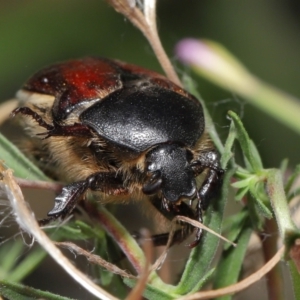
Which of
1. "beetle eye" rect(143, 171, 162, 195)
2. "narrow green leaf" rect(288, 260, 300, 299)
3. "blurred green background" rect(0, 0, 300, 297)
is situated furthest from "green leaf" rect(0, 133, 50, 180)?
"blurred green background" rect(0, 0, 300, 297)

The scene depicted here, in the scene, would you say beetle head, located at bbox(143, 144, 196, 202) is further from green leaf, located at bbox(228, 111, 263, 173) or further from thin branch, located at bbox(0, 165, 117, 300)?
thin branch, located at bbox(0, 165, 117, 300)

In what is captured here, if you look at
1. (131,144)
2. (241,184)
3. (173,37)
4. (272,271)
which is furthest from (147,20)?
(173,37)

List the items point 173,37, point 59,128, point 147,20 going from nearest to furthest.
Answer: point 59,128 < point 147,20 < point 173,37

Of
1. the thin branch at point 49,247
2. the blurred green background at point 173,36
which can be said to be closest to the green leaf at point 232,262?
the thin branch at point 49,247

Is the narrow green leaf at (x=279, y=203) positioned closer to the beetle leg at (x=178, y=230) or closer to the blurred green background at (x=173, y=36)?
the beetle leg at (x=178, y=230)

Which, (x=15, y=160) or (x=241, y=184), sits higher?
(x=15, y=160)

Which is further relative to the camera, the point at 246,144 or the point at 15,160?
the point at 15,160

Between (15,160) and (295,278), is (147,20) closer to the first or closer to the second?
(15,160)

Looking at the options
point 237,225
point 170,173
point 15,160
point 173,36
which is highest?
point 15,160

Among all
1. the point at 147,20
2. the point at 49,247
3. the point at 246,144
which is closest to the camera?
the point at 49,247
